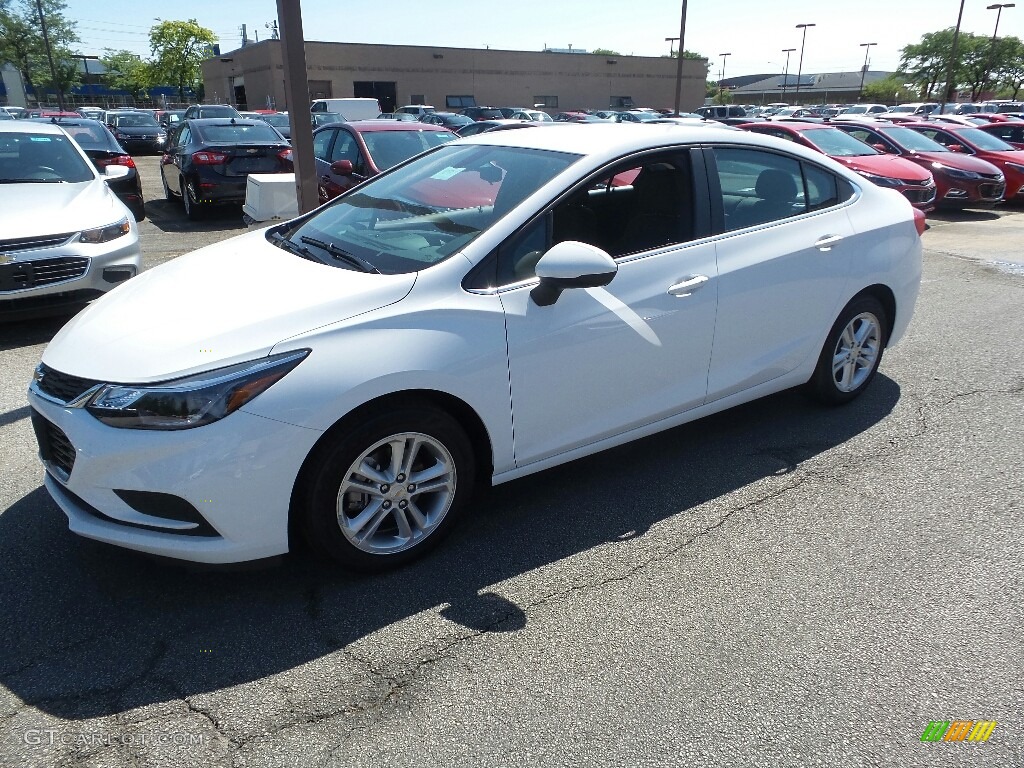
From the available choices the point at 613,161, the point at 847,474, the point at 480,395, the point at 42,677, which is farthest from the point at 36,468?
the point at 847,474

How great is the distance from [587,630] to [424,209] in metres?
2.05

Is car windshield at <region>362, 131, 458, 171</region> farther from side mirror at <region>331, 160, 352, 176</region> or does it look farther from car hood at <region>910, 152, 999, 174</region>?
car hood at <region>910, 152, 999, 174</region>

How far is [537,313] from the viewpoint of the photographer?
10.2ft

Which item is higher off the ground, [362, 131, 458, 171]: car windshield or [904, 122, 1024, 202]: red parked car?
[362, 131, 458, 171]: car windshield

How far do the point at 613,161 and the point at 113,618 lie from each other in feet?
9.00

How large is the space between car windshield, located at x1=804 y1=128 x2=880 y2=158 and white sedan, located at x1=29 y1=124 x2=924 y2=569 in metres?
9.07

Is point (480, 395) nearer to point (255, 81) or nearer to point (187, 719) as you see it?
point (187, 719)

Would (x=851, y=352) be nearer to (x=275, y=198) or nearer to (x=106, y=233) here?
(x=275, y=198)

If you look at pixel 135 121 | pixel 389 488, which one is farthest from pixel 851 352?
pixel 135 121

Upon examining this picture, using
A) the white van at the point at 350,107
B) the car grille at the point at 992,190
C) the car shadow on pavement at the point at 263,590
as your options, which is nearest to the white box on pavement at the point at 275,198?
the car shadow on pavement at the point at 263,590

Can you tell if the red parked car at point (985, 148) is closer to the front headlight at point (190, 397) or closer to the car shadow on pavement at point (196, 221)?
the car shadow on pavement at point (196, 221)

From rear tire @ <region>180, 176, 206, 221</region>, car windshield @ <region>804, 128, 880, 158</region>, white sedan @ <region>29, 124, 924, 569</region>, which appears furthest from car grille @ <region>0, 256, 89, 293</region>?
car windshield @ <region>804, 128, 880, 158</region>

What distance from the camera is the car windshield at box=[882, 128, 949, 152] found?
557 inches

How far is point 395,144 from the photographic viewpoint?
9.38m
